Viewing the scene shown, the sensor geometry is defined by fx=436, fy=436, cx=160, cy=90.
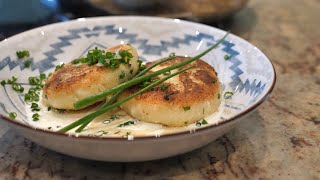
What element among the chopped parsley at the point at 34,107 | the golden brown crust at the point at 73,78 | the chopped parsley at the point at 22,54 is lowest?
the chopped parsley at the point at 34,107

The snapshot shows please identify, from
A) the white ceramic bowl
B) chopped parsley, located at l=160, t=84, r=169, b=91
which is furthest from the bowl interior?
chopped parsley, located at l=160, t=84, r=169, b=91

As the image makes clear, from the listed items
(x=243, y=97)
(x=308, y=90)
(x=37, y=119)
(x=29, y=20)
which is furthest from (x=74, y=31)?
(x=308, y=90)

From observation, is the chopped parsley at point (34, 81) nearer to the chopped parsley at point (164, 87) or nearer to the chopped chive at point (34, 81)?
the chopped chive at point (34, 81)

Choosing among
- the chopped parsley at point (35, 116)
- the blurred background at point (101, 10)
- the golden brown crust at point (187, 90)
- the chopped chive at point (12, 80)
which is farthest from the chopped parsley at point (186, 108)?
the blurred background at point (101, 10)

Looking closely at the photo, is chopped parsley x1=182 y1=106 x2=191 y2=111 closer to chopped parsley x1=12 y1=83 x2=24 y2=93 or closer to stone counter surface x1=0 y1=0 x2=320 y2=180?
stone counter surface x1=0 y1=0 x2=320 y2=180

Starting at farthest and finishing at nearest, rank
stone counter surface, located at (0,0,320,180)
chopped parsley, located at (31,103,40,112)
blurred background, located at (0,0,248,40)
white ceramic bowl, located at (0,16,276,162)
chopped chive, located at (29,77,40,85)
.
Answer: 1. blurred background, located at (0,0,248,40)
2. chopped chive, located at (29,77,40,85)
3. chopped parsley, located at (31,103,40,112)
4. stone counter surface, located at (0,0,320,180)
5. white ceramic bowl, located at (0,16,276,162)

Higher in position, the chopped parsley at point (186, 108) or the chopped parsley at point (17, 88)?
the chopped parsley at point (17, 88)

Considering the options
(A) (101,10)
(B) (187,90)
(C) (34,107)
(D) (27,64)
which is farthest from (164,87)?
(A) (101,10)

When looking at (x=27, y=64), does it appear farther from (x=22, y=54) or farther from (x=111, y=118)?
(x=111, y=118)

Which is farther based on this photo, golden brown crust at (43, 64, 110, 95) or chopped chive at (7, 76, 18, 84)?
chopped chive at (7, 76, 18, 84)
